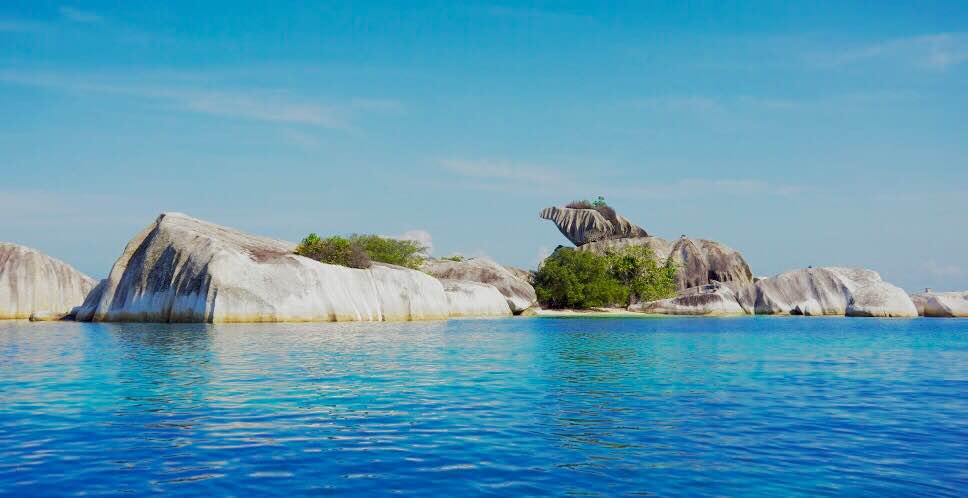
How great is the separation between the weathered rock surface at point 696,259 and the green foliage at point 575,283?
1731 centimetres

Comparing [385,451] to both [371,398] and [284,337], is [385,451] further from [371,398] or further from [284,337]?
[284,337]

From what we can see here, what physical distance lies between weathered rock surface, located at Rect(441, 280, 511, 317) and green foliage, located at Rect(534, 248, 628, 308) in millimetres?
11343

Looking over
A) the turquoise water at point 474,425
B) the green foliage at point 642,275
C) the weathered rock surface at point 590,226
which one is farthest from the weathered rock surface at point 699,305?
the turquoise water at point 474,425

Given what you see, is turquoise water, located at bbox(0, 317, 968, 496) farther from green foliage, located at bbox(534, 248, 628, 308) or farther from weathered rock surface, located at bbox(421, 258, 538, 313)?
green foliage, located at bbox(534, 248, 628, 308)

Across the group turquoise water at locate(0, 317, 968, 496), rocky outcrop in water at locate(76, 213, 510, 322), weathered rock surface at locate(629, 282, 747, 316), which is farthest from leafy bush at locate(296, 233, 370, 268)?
weathered rock surface at locate(629, 282, 747, 316)

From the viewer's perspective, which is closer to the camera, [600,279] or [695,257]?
[600,279]

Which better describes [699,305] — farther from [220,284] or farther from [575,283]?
[220,284]

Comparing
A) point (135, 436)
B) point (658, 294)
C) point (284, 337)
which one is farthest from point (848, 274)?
point (135, 436)

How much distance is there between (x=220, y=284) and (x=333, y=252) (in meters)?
17.0

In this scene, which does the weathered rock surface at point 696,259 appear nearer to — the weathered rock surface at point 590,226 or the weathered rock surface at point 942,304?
the weathered rock surface at point 590,226

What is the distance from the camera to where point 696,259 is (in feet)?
→ 374

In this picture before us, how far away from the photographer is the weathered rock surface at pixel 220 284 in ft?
162

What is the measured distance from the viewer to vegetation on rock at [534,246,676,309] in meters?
91.3

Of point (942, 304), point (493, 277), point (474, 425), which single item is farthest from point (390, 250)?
point (474, 425)
